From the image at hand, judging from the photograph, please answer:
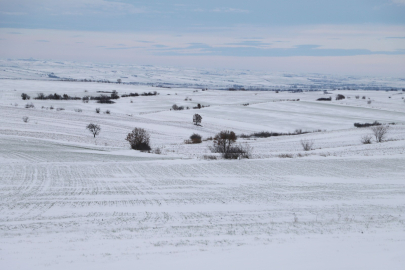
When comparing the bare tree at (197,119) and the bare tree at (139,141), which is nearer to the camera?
the bare tree at (139,141)

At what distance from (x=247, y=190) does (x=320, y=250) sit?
6.81 meters

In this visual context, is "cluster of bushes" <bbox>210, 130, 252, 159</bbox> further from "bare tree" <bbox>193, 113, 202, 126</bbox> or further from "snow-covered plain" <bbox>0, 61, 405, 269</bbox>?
"bare tree" <bbox>193, 113, 202, 126</bbox>

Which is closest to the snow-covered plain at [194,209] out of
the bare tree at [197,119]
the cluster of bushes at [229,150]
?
the cluster of bushes at [229,150]

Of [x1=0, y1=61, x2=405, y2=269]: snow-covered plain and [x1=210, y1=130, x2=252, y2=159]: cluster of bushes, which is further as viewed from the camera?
[x1=210, y1=130, x2=252, y2=159]: cluster of bushes

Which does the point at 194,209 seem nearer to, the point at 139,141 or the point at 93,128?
the point at 139,141

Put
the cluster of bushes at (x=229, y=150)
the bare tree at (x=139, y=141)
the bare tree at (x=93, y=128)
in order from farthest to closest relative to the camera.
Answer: the bare tree at (x=93, y=128), the bare tree at (x=139, y=141), the cluster of bushes at (x=229, y=150)

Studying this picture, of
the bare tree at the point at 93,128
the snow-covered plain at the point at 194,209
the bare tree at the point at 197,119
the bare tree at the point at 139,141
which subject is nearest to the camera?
the snow-covered plain at the point at 194,209

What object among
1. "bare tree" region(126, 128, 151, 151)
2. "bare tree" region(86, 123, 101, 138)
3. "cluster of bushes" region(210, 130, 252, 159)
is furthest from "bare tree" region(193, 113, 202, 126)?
"cluster of bushes" region(210, 130, 252, 159)

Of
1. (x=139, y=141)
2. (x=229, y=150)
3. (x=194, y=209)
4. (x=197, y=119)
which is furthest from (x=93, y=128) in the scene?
(x=194, y=209)

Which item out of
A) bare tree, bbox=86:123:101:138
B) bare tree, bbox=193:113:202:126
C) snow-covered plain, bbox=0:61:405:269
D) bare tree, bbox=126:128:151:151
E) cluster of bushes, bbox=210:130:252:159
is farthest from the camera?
bare tree, bbox=193:113:202:126

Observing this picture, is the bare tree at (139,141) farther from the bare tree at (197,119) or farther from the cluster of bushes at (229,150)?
the bare tree at (197,119)

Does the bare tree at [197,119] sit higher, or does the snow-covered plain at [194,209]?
the bare tree at [197,119]

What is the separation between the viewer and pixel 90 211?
1192 centimetres

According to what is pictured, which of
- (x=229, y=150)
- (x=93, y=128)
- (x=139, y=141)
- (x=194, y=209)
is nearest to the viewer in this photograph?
(x=194, y=209)
